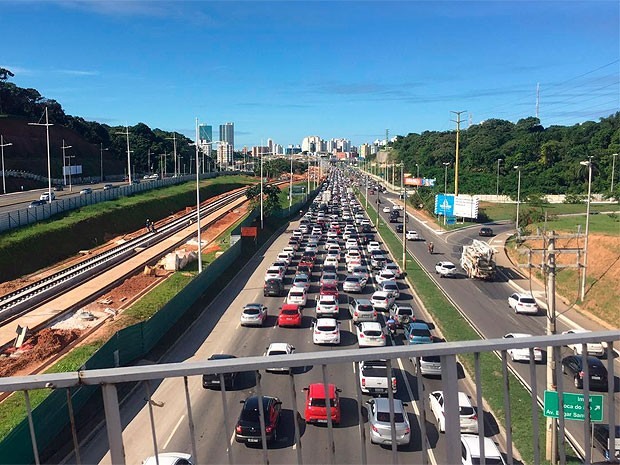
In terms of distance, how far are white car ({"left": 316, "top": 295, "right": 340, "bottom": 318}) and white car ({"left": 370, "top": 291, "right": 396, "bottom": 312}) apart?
1958mm

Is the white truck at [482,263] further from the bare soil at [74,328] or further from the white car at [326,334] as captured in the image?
the bare soil at [74,328]

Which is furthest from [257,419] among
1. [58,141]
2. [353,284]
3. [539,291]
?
[58,141]

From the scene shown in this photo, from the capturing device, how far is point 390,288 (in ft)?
95.6

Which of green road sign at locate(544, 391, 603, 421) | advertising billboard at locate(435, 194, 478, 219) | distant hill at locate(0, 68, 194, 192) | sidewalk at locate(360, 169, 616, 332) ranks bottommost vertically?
sidewalk at locate(360, 169, 616, 332)

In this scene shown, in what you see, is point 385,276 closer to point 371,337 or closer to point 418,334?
point 371,337

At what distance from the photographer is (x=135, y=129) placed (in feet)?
374

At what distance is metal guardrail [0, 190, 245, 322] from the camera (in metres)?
24.0

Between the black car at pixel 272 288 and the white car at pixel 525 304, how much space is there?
39.8 ft

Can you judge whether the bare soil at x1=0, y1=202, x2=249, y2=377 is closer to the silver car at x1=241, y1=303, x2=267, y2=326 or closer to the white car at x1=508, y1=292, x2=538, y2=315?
the silver car at x1=241, y1=303, x2=267, y2=326

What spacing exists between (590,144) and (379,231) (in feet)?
142

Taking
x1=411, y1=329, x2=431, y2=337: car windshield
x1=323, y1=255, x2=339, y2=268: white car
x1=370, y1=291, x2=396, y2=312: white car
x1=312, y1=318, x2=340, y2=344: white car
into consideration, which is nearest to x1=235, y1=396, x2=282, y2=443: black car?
x1=411, y1=329, x2=431, y2=337: car windshield

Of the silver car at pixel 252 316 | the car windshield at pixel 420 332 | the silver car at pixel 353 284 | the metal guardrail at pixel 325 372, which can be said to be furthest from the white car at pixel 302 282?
the metal guardrail at pixel 325 372

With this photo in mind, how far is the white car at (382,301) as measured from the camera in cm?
2620

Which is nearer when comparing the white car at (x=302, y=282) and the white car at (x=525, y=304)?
the white car at (x=525, y=304)
